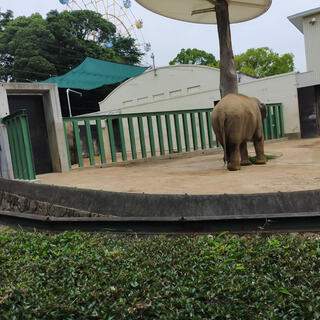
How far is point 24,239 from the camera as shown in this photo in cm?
302

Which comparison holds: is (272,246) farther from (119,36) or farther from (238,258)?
(119,36)

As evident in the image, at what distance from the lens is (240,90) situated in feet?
48.8

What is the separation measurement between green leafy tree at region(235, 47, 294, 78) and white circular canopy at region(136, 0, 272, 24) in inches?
1191

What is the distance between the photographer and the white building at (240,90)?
43.4 feet

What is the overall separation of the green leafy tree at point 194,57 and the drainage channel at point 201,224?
4122cm

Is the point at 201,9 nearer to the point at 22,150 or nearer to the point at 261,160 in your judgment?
the point at 261,160

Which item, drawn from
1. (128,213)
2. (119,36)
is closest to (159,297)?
(128,213)

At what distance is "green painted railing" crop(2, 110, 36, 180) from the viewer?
504 centimetres

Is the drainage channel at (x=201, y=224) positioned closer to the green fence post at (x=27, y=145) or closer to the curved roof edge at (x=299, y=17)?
the green fence post at (x=27, y=145)

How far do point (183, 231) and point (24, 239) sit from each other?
138cm

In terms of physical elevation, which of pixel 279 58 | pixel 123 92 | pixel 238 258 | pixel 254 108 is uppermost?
pixel 279 58

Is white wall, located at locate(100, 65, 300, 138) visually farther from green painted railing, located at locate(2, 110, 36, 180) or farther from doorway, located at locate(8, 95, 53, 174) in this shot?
green painted railing, located at locate(2, 110, 36, 180)

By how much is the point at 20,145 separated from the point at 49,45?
26364mm

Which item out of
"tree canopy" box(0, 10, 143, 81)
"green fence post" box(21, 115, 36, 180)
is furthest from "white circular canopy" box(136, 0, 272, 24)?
"tree canopy" box(0, 10, 143, 81)
